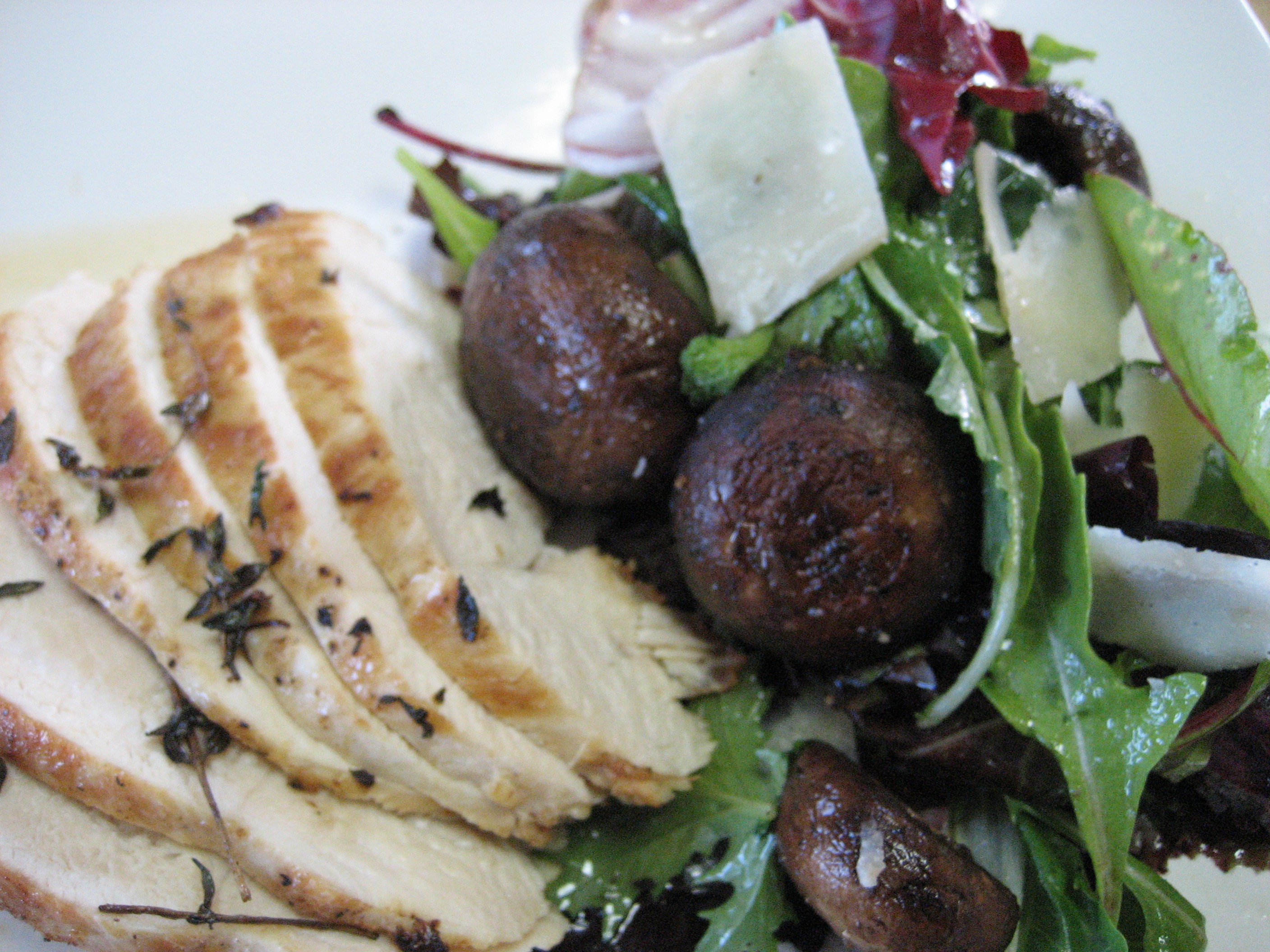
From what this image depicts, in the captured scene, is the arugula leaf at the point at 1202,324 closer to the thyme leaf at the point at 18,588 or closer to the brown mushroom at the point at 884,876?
the brown mushroom at the point at 884,876

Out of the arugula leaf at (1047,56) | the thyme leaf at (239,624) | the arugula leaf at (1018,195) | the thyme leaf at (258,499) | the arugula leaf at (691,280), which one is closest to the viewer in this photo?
the thyme leaf at (239,624)

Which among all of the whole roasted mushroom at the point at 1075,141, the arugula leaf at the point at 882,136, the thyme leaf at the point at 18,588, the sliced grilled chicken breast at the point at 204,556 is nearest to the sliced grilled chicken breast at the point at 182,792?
the thyme leaf at the point at 18,588

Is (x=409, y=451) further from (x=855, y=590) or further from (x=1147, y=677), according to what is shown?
(x=1147, y=677)

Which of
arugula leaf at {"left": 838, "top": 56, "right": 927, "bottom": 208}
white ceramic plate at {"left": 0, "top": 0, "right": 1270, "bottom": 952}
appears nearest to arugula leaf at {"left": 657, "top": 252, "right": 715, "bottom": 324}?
arugula leaf at {"left": 838, "top": 56, "right": 927, "bottom": 208}

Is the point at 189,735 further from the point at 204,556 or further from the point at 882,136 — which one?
the point at 882,136

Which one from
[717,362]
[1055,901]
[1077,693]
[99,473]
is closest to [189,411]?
[99,473]

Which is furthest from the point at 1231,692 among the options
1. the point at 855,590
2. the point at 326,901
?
the point at 326,901

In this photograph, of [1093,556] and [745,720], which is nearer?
[1093,556]
